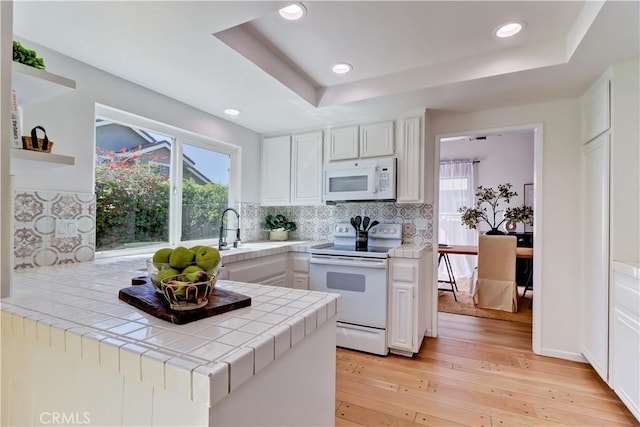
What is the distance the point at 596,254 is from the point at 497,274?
70.1 inches

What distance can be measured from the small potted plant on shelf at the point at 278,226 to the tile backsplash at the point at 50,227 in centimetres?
179

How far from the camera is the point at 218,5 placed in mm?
1410

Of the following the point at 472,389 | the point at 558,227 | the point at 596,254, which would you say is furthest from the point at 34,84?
the point at 558,227

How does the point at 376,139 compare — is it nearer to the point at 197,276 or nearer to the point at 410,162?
the point at 410,162

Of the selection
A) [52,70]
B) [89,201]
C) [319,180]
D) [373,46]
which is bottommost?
[89,201]

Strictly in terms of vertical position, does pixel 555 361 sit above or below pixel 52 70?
below

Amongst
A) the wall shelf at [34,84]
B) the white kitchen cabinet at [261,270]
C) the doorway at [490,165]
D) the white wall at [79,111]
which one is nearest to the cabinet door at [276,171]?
the white kitchen cabinet at [261,270]

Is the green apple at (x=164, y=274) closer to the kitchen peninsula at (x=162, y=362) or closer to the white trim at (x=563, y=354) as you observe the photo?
the kitchen peninsula at (x=162, y=362)

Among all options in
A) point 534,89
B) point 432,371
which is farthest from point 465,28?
point 432,371

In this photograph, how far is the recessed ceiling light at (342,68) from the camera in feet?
7.30

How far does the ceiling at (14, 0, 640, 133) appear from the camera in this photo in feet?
4.93

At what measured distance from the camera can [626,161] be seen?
1903 mm

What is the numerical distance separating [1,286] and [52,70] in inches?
58.2

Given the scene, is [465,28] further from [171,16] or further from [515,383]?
[515,383]
